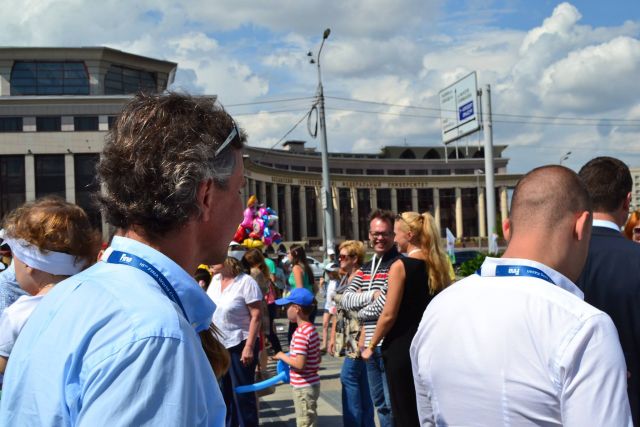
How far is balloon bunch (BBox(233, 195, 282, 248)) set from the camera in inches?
481

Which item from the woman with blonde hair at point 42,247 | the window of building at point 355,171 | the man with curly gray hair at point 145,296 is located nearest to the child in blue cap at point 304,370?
the woman with blonde hair at point 42,247

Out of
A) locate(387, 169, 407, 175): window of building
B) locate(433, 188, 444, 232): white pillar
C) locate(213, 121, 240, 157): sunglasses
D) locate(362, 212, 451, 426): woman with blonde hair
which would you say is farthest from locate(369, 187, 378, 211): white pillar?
locate(213, 121, 240, 157): sunglasses

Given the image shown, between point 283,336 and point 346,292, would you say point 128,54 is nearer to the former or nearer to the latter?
point 283,336

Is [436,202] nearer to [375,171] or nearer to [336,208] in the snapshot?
[375,171]

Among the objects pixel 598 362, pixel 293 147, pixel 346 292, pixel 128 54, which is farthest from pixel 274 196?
pixel 598 362

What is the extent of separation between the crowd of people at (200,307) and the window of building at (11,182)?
65922mm

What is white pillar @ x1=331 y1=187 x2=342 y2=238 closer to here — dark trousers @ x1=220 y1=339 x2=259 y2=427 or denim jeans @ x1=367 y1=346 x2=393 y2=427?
dark trousers @ x1=220 y1=339 x2=259 y2=427

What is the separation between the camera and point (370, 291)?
6.01m

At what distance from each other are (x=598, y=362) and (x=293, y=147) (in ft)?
264

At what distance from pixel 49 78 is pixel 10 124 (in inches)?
230

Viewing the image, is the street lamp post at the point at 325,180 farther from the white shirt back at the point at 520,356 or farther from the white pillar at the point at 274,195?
the white pillar at the point at 274,195

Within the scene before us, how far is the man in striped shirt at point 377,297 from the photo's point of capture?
19.3 feet

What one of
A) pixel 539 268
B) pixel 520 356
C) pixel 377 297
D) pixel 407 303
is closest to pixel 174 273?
pixel 520 356

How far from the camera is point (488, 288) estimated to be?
2.23 meters
